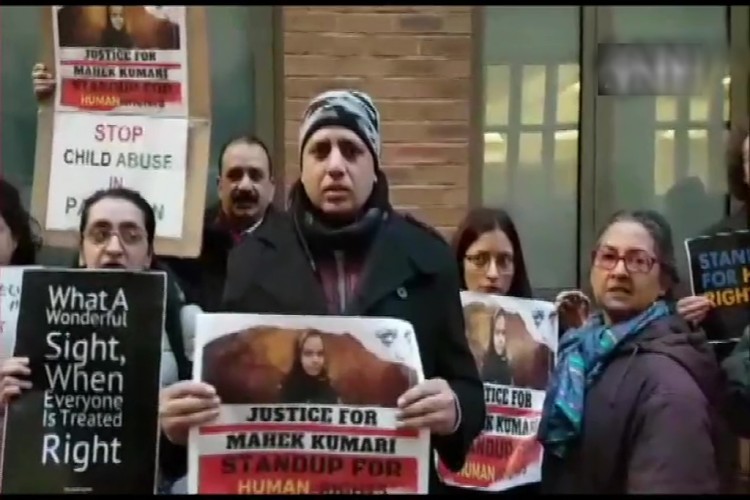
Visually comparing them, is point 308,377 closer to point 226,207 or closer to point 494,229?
point 226,207

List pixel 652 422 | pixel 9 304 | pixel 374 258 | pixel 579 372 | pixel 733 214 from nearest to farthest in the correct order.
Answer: pixel 652 422 < pixel 374 258 < pixel 579 372 < pixel 9 304 < pixel 733 214

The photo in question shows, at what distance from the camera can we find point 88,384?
2.82 metres

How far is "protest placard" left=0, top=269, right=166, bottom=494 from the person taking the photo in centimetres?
281

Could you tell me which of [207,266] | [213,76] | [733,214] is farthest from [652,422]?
[213,76]

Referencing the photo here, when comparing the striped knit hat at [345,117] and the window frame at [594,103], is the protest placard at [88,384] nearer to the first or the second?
the striped knit hat at [345,117]

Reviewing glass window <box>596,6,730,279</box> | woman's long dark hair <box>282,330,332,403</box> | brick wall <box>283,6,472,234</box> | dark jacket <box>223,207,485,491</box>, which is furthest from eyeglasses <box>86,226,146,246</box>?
glass window <box>596,6,730,279</box>

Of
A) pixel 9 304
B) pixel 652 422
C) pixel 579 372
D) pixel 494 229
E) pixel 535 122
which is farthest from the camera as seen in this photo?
pixel 535 122

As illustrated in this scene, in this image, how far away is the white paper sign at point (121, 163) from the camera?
309 cm

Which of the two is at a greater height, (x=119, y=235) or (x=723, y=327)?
(x=119, y=235)

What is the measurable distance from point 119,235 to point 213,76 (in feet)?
2.06

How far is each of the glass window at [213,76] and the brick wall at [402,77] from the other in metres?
0.10

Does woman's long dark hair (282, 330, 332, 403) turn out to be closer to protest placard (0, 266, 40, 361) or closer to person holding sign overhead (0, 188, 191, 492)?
person holding sign overhead (0, 188, 191, 492)

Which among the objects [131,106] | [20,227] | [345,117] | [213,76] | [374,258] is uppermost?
[213,76]

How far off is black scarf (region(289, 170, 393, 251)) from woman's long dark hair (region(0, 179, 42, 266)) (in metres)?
0.85
